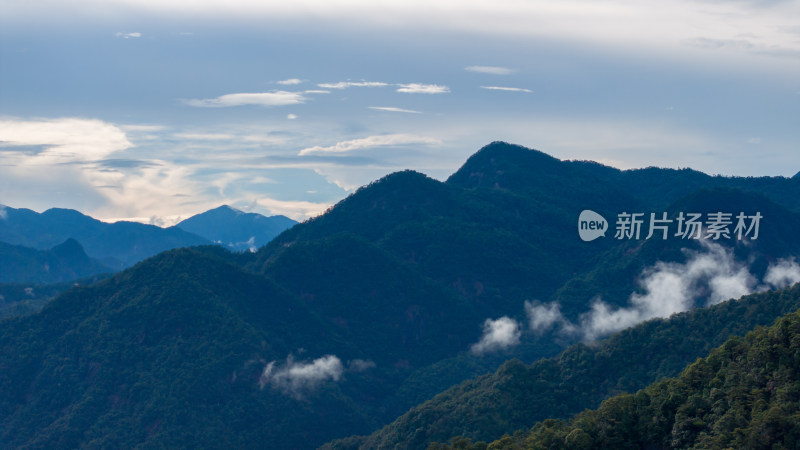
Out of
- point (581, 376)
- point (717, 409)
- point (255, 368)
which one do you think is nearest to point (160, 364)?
point (255, 368)

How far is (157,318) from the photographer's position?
557 ft

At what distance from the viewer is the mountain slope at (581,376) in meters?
121

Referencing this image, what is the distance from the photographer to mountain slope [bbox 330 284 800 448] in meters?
121

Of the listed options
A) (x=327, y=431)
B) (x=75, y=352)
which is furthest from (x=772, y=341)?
(x=75, y=352)

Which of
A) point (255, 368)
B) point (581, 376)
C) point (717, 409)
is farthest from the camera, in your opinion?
point (255, 368)

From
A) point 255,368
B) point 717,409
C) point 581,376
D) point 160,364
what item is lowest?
point 255,368

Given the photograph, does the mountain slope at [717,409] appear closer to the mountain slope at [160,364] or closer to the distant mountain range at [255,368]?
the distant mountain range at [255,368]

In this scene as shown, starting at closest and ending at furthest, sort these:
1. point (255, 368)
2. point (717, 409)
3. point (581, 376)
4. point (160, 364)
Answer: point (717, 409) < point (581, 376) < point (160, 364) < point (255, 368)

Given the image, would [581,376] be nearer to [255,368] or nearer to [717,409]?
[717,409]

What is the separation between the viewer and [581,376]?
12525 cm

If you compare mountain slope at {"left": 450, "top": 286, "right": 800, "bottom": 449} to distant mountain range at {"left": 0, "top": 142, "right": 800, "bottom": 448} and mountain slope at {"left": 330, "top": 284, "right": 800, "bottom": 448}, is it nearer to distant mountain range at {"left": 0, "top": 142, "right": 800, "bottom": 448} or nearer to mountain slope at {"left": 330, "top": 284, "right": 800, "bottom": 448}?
mountain slope at {"left": 330, "top": 284, "right": 800, "bottom": 448}

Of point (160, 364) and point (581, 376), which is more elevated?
point (581, 376)

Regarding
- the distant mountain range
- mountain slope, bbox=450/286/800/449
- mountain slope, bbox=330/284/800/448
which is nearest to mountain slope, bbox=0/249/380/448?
the distant mountain range

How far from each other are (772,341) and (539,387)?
48147mm
